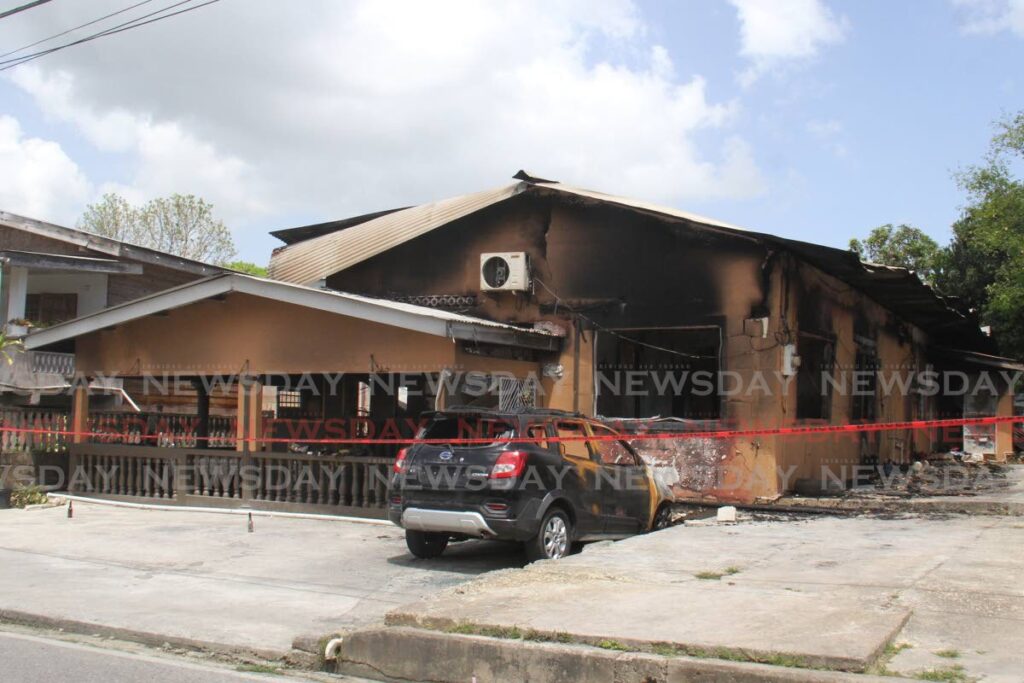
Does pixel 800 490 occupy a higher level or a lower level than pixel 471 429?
lower

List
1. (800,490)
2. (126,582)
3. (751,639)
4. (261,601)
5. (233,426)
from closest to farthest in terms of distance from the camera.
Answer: (751,639) < (261,601) < (126,582) < (800,490) < (233,426)

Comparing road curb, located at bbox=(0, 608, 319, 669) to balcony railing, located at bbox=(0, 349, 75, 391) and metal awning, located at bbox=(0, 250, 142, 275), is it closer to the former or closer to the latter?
balcony railing, located at bbox=(0, 349, 75, 391)

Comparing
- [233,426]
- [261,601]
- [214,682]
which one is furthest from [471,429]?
[233,426]

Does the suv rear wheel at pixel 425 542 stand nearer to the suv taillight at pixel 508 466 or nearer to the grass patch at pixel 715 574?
the suv taillight at pixel 508 466

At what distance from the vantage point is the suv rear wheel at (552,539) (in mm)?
9320

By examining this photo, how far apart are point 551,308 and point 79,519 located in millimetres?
7345

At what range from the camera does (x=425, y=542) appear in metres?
10.2

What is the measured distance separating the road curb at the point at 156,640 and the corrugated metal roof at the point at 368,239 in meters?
8.80

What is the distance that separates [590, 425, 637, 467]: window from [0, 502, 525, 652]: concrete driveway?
4.61 ft

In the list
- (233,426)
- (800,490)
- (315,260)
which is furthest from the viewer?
(233,426)

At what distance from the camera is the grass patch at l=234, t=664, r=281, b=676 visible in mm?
6384

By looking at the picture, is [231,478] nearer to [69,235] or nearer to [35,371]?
[35,371]

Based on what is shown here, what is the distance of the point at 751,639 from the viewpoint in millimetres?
5668

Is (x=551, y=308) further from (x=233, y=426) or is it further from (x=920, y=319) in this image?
(x=920, y=319)
